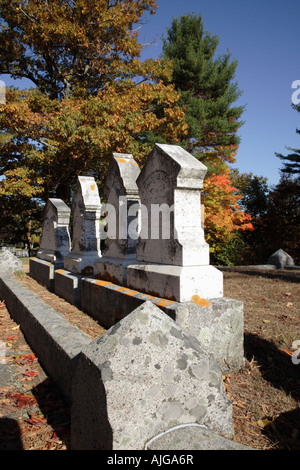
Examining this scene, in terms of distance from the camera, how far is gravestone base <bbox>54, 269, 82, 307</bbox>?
5867mm

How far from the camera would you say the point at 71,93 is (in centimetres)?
1473

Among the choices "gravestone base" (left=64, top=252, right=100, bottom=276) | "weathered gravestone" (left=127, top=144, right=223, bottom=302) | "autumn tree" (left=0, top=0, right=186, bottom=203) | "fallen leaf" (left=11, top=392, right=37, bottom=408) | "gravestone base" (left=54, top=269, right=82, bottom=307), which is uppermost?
"autumn tree" (left=0, top=0, right=186, bottom=203)

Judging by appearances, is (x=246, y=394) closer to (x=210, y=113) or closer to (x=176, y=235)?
(x=176, y=235)

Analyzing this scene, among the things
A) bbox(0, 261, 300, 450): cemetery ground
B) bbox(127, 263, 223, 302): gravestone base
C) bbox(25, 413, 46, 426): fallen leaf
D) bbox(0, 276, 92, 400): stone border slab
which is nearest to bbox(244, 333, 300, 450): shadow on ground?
bbox(0, 261, 300, 450): cemetery ground

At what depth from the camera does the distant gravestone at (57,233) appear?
8.15 m

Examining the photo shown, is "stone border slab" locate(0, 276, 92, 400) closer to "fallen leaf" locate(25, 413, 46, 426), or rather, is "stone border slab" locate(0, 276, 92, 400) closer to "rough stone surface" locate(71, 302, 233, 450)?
"fallen leaf" locate(25, 413, 46, 426)

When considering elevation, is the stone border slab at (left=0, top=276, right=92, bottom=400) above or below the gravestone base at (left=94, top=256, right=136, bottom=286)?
below

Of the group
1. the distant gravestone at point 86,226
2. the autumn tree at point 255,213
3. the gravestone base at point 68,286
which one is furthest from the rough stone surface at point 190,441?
the autumn tree at point 255,213

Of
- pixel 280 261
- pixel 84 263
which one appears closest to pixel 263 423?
pixel 84 263

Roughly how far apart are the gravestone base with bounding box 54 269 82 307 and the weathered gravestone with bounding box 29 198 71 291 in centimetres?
78

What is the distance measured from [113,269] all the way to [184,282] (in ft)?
5.96

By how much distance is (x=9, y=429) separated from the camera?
230 centimetres

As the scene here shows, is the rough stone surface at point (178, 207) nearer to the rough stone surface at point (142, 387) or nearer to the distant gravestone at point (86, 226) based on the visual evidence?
the rough stone surface at point (142, 387)

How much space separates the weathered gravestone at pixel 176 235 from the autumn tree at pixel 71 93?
830 cm
